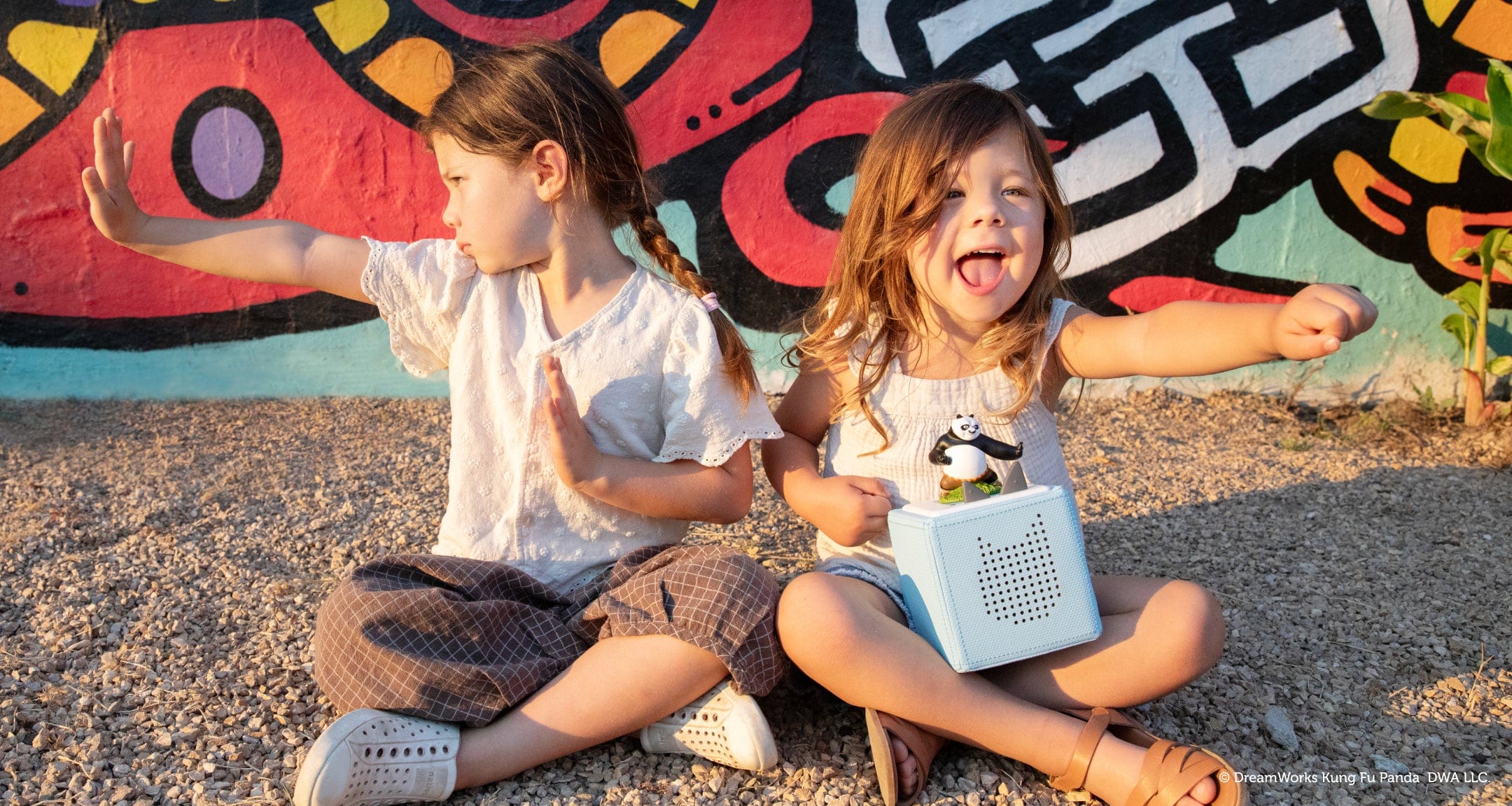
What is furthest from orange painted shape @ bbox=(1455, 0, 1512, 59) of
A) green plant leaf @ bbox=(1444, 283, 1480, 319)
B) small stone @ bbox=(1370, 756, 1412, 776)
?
small stone @ bbox=(1370, 756, 1412, 776)

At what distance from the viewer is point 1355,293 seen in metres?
1.45

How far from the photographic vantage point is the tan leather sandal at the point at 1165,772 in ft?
4.89

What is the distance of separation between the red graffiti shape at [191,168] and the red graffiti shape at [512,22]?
414 mm

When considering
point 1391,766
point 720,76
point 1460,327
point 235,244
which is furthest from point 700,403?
point 1460,327

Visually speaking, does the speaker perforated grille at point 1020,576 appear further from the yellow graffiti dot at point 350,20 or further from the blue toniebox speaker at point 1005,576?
the yellow graffiti dot at point 350,20

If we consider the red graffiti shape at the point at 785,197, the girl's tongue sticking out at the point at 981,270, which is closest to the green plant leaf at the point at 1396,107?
the red graffiti shape at the point at 785,197

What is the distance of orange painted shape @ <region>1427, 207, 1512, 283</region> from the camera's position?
383cm

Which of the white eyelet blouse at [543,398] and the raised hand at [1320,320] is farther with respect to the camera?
the white eyelet blouse at [543,398]

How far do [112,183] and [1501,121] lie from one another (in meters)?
3.53

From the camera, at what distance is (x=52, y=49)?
151 inches

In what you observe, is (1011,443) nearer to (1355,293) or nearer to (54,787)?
(1355,293)

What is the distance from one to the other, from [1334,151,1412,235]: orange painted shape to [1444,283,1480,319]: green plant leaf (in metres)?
0.32

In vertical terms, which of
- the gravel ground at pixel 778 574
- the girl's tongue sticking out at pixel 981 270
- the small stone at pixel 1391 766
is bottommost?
the small stone at pixel 1391 766

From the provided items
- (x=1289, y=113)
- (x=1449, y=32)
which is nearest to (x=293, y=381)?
(x=1289, y=113)
